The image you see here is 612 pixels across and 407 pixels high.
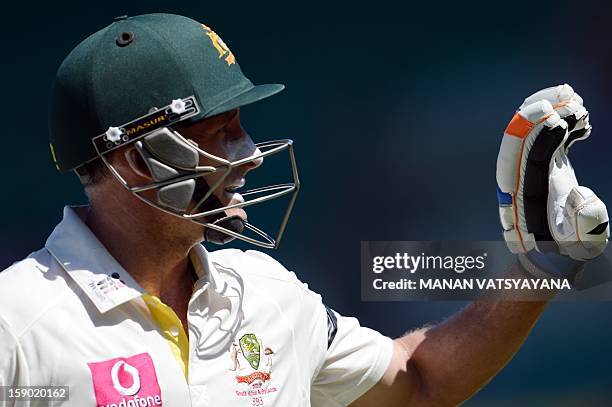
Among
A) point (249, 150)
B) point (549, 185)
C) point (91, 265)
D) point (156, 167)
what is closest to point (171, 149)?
point (156, 167)

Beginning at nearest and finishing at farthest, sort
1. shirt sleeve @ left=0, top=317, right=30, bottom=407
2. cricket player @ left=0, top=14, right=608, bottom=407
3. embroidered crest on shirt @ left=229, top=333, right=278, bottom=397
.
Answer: shirt sleeve @ left=0, top=317, right=30, bottom=407 → cricket player @ left=0, top=14, right=608, bottom=407 → embroidered crest on shirt @ left=229, top=333, right=278, bottom=397

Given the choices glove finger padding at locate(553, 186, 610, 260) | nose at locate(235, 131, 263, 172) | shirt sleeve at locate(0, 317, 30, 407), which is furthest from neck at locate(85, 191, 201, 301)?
glove finger padding at locate(553, 186, 610, 260)

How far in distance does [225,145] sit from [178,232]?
0.58 feet

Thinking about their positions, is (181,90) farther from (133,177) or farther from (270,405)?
(270,405)

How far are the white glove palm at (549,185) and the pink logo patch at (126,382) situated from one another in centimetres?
73

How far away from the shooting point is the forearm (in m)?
2.34

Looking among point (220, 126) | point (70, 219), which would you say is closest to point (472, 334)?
point (220, 126)

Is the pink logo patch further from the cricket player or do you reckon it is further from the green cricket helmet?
the green cricket helmet

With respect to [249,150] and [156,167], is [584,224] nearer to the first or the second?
[249,150]

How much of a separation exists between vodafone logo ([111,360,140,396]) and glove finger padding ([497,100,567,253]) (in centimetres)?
75

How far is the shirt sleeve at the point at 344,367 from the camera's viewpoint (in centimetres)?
238

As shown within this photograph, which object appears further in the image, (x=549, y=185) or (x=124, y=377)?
(x=549, y=185)

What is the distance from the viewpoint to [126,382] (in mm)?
2025

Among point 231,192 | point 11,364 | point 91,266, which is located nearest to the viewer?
point 11,364
